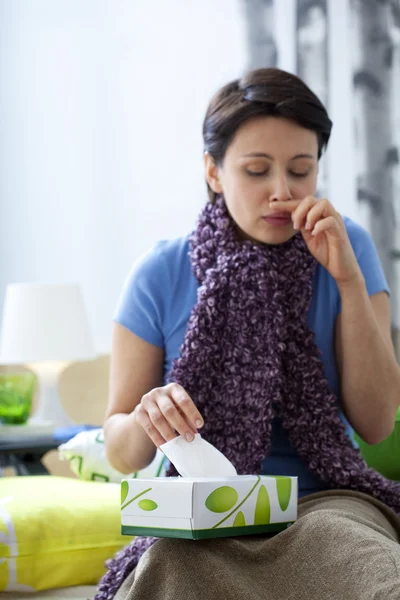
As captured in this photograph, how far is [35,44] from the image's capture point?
3258mm

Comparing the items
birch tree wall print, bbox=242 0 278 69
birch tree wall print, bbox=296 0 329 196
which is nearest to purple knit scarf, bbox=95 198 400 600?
birch tree wall print, bbox=296 0 329 196

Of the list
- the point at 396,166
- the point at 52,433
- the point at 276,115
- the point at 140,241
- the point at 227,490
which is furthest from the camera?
the point at 140,241

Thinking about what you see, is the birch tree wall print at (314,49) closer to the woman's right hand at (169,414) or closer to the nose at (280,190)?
the nose at (280,190)

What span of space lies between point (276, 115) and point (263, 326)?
13.0 inches

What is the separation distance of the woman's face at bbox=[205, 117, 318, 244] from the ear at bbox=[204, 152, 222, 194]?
0.20 ft

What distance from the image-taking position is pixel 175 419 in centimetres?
110

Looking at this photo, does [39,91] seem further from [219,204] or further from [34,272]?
[219,204]

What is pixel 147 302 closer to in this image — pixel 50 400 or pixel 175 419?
pixel 175 419

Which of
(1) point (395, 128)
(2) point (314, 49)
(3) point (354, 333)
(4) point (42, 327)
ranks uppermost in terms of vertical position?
(2) point (314, 49)

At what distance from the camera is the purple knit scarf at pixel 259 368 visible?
1342 mm

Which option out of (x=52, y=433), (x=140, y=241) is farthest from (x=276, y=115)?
(x=140, y=241)

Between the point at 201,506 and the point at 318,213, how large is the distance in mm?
498

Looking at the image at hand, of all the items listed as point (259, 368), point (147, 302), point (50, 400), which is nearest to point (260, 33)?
point (50, 400)

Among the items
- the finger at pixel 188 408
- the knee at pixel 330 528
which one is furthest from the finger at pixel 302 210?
the knee at pixel 330 528
